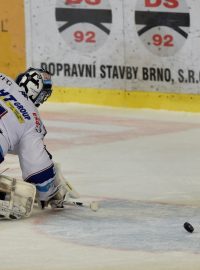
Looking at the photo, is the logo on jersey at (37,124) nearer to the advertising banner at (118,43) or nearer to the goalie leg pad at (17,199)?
the goalie leg pad at (17,199)

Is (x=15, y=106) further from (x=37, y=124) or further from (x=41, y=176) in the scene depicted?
(x=41, y=176)

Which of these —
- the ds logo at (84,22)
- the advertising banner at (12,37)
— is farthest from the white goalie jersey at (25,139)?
the advertising banner at (12,37)

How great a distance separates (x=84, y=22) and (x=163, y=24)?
117 cm

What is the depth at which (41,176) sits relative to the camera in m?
9.43

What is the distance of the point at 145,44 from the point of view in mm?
15938

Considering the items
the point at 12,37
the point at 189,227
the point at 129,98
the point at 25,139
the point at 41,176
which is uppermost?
the point at 25,139

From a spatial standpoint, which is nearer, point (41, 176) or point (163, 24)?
point (41, 176)

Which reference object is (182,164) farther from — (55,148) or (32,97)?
(32,97)

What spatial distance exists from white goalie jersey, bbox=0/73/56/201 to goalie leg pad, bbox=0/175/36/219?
0.10 metres

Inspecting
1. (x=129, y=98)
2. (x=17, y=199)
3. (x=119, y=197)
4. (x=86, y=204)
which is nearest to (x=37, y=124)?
(x=17, y=199)

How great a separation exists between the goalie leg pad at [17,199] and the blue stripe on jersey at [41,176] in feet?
0.23

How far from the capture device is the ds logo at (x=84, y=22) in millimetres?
16281

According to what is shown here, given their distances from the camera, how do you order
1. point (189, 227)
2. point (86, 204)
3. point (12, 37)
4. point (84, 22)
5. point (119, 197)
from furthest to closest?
point (12, 37) → point (84, 22) → point (119, 197) → point (86, 204) → point (189, 227)

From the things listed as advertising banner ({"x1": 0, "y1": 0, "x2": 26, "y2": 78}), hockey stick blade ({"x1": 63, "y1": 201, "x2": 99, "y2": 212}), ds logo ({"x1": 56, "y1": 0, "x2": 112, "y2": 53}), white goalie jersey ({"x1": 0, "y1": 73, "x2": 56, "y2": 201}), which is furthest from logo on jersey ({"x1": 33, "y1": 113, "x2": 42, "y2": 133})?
advertising banner ({"x1": 0, "y1": 0, "x2": 26, "y2": 78})
